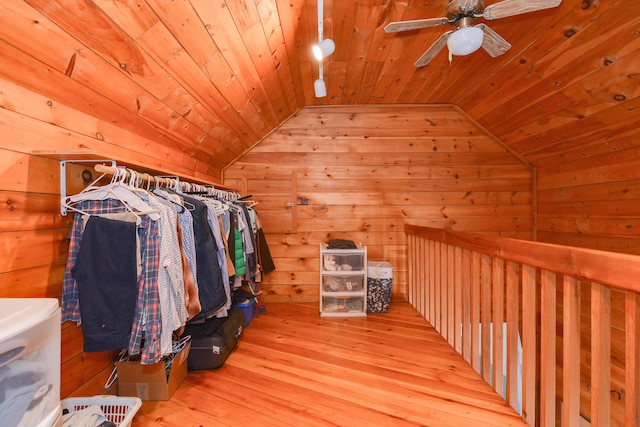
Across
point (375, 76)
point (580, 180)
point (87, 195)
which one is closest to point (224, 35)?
point (87, 195)

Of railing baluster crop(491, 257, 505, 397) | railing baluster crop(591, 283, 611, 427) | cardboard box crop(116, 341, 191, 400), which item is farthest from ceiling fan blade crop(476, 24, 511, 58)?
cardboard box crop(116, 341, 191, 400)

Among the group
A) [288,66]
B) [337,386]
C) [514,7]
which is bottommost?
[337,386]

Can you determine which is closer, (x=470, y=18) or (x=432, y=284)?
(x=470, y=18)

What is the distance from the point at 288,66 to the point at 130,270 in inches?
71.9

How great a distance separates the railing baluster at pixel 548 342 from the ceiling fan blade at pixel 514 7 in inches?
48.8

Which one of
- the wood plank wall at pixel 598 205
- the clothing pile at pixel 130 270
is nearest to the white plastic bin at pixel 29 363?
the clothing pile at pixel 130 270

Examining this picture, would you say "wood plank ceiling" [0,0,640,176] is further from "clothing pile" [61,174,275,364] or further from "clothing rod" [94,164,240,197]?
"clothing pile" [61,174,275,364]

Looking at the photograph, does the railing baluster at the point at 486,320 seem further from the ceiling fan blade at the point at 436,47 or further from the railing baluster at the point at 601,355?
the ceiling fan blade at the point at 436,47

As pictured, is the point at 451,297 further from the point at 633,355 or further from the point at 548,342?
the point at 633,355

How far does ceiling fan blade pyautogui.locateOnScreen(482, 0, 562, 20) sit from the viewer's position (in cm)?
141

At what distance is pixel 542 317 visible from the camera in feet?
4.44

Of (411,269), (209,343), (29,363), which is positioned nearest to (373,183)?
(411,269)

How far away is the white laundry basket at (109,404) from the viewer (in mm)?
1362

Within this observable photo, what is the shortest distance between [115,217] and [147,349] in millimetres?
617
